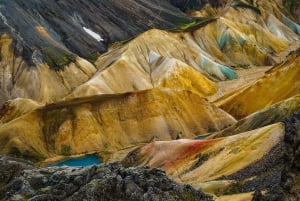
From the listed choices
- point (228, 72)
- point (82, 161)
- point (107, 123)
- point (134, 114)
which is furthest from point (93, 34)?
point (82, 161)

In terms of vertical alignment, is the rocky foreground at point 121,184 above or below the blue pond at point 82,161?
above

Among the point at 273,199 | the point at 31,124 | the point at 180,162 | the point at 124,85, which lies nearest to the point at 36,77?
the point at 124,85

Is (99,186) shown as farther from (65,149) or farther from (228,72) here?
(228,72)

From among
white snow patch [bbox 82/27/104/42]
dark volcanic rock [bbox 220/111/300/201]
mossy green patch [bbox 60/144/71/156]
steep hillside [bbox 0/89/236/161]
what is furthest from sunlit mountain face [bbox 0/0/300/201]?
white snow patch [bbox 82/27/104/42]

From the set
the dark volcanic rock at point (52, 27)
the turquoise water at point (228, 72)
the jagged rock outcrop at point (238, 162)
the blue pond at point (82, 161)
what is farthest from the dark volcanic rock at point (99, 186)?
the turquoise water at point (228, 72)

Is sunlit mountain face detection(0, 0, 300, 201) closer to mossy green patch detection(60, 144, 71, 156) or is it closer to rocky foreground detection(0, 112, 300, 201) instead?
rocky foreground detection(0, 112, 300, 201)

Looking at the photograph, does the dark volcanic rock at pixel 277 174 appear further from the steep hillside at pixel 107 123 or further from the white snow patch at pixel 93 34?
the white snow patch at pixel 93 34
